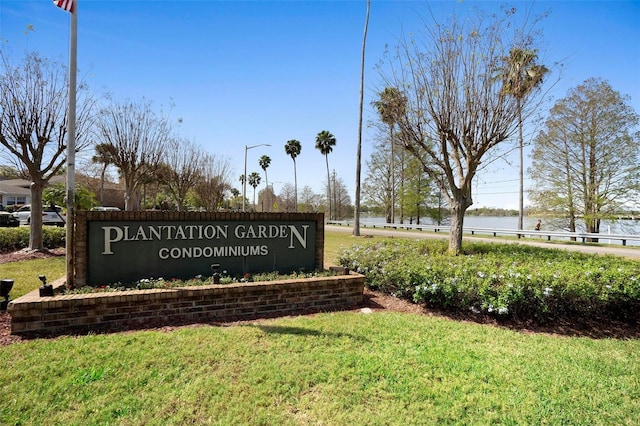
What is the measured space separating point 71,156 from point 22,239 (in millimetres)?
8041

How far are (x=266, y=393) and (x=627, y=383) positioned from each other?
132 inches

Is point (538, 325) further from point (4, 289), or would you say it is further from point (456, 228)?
point (4, 289)

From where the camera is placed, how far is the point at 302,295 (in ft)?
17.3

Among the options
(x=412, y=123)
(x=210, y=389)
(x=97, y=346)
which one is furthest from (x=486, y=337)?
(x=412, y=123)

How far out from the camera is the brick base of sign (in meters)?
3.96

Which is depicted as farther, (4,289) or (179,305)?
(179,305)

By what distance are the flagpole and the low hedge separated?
25.3 ft

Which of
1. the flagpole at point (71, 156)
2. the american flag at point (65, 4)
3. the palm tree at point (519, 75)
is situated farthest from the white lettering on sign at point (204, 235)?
the palm tree at point (519, 75)

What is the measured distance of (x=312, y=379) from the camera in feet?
9.98

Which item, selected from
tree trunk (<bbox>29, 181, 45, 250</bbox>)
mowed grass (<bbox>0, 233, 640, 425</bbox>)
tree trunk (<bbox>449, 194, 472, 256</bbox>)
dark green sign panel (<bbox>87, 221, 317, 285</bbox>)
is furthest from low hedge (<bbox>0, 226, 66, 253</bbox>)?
tree trunk (<bbox>449, 194, 472, 256</bbox>)

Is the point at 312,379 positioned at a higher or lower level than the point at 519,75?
lower

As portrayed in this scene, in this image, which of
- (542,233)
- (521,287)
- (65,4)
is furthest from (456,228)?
(542,233)

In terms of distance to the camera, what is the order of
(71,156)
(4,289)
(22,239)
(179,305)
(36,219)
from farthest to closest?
(22,239) → (36,219) → (71,156) → (179,305) → (4,289)

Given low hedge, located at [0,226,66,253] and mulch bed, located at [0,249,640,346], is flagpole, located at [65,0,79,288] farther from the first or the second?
low hedge, located at [0,226,66,253]
